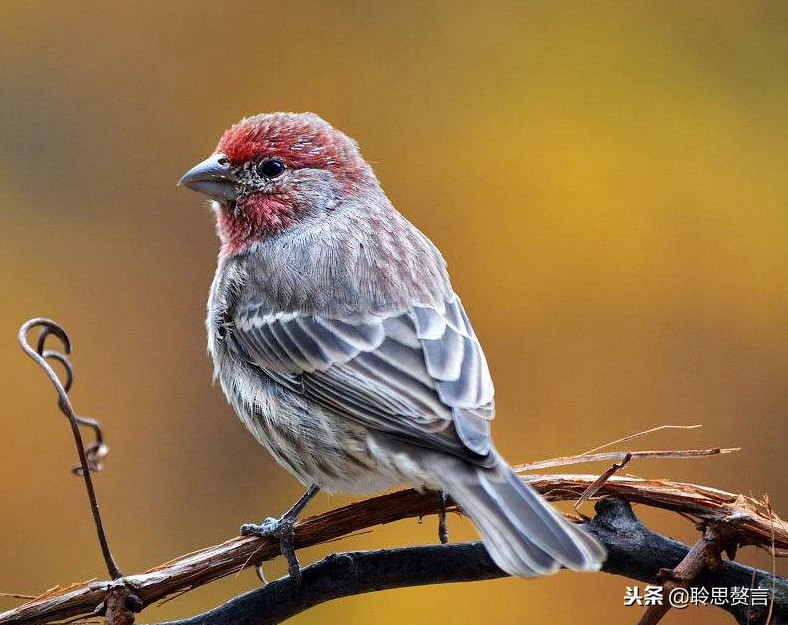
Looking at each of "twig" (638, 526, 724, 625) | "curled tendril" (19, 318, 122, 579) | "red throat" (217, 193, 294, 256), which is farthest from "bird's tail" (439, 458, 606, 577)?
"red throat" (217, 193, 294, 256)

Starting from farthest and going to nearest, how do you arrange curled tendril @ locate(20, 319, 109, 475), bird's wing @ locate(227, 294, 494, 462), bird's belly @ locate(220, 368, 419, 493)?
bird's belly @ locate(220, 368, 419, 493) → bird's wing @ locate(227, 294, 494, 462) → curled tendril @ locate(20, 319, 109, 475)

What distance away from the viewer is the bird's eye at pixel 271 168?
314 centimetres

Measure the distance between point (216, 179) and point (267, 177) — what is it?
0.50 feet

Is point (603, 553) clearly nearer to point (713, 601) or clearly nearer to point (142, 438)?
point (713, 601)

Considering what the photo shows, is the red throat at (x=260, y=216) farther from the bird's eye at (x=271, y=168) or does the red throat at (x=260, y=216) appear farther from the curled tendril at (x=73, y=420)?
the curled tendril at (x=73, y=420)

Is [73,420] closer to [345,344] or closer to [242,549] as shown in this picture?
[242,549]

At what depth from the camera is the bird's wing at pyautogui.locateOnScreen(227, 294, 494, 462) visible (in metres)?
2.25

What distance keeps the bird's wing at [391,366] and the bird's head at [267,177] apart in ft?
1.06

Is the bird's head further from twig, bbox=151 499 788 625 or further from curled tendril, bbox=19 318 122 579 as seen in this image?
twig, bbox=151 499 788 625

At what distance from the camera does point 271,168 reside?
3.15 meters

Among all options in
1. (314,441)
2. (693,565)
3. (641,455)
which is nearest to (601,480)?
(641,455)

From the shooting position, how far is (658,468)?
11.0 ft

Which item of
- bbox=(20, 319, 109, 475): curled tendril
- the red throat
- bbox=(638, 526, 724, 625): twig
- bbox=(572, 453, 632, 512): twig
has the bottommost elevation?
bbox=(638, 526, 724, 625): twig

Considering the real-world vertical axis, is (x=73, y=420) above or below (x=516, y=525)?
above
